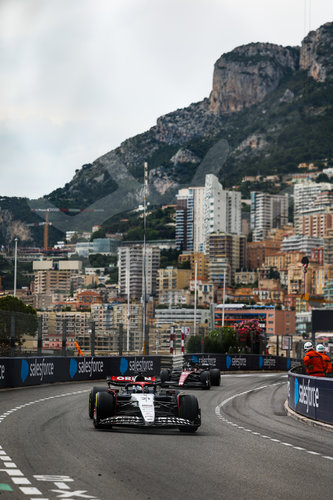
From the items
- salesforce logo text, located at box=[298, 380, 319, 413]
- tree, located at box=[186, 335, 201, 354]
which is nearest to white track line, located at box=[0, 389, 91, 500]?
salesforce logo text, located at box=[298, 380, 319, 413]

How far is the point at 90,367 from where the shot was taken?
3584 centimetres

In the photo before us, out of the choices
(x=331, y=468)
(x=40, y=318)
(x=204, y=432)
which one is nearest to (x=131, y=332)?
(x=40, y=318)

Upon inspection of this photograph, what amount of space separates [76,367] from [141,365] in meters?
6.34

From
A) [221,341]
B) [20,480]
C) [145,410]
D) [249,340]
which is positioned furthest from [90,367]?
[249,340]

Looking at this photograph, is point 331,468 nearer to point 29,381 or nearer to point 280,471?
point 280,471

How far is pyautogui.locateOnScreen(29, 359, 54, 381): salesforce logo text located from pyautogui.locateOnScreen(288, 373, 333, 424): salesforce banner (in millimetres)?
9818

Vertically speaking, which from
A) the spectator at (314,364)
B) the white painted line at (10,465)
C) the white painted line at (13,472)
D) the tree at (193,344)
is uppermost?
the tree at (193,344)

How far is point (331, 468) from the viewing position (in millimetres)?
12242

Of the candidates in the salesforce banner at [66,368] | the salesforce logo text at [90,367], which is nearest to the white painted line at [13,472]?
the salesforce banner at [66,368]

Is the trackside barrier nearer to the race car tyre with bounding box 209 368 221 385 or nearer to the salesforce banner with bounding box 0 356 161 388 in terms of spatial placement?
the salesforce banner with bounding box 0 356 161 388

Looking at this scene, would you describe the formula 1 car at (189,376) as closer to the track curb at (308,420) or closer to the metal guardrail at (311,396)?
the track curb at (308,420)

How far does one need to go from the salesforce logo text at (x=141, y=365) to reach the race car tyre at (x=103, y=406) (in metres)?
22.6

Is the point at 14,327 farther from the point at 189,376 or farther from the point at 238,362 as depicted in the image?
the point at 238,362

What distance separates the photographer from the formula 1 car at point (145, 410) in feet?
52.2
